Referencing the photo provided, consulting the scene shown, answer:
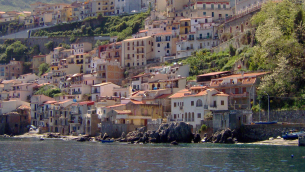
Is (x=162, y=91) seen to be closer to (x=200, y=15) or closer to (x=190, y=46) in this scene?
(x=190, y=46)

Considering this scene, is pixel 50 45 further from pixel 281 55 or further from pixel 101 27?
pixel 281 55

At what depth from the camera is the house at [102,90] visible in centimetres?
9012

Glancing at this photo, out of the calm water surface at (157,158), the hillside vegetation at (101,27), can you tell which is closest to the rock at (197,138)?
the calm water surface at (157,158)

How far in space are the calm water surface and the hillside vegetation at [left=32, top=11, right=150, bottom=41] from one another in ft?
200

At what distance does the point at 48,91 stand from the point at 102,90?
56.5 feet

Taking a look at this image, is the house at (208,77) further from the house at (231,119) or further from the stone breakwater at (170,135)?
the house at (231,119)

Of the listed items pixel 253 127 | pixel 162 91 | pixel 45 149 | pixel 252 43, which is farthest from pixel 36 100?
pixel 253 127

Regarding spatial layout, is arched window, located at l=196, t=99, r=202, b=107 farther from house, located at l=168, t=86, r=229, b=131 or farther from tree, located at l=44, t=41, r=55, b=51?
tree, located at l=44, t=41, r=55, b=51

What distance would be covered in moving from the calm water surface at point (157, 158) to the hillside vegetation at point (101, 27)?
200 feet

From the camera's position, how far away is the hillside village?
69.6 meters

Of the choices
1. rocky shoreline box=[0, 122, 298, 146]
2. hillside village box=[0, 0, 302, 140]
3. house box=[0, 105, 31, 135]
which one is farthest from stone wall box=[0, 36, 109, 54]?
rocky shoreline box=[0, 122, 298, 146]

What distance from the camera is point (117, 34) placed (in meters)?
123

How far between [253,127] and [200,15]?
4620 centimetres

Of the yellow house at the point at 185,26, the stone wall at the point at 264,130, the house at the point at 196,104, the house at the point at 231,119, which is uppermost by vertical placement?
the yellow house at the point at 185,26
